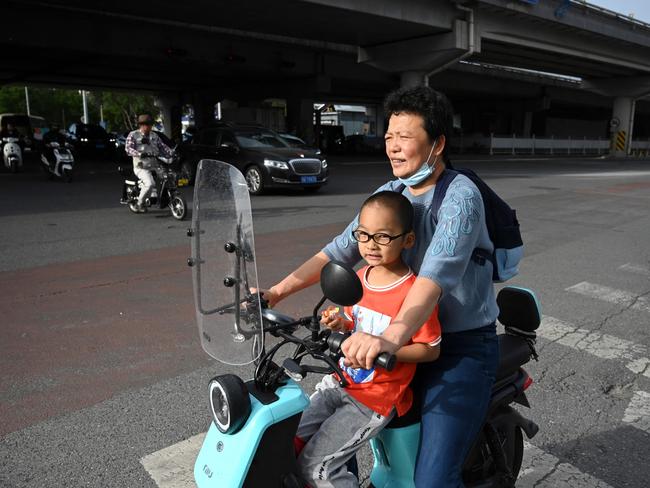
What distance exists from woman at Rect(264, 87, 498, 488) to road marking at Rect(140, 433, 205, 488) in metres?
1.26

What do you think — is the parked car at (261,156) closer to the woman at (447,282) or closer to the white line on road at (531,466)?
the white line on road at (531,466)

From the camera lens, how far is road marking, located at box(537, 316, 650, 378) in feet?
13.7

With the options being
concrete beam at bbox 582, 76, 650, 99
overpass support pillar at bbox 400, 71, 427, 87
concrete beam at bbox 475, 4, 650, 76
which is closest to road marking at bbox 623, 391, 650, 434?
concrete beam at bbox 475, 4, 650, 76

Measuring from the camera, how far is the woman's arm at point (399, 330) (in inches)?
60.6

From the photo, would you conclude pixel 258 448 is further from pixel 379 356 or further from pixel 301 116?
pixel 301 116

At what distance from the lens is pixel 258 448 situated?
1615 millimetres

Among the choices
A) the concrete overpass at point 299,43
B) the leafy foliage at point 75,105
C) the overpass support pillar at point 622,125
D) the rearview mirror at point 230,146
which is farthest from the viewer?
the leafy foliage at point 75,105

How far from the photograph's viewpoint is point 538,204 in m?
12.5

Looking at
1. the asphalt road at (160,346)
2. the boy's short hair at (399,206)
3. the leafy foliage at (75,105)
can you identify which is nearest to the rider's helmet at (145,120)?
the asphalt road at (160,346)

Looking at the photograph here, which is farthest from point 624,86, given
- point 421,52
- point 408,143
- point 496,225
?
point 408,143

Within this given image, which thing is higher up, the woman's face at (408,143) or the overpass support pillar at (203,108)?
the overpass support pillar at (203,108)

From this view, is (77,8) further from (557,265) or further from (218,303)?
(218,303)

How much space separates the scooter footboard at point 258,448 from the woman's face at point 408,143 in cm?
84

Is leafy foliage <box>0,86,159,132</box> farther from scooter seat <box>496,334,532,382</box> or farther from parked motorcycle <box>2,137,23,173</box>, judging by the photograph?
scooter seat <box>496,334,532,382</box>
